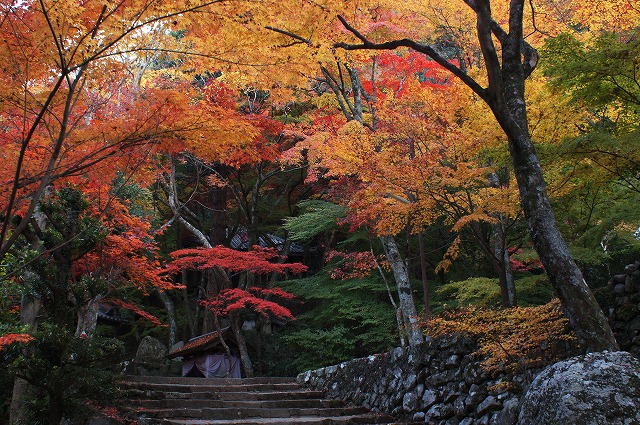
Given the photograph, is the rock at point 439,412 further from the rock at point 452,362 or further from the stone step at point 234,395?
the stone step at point 234,395

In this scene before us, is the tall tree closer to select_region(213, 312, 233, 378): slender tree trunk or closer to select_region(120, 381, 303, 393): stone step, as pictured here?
select_region(120, 381, 303, 393): stone step

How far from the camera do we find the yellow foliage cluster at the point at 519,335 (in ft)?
17.9

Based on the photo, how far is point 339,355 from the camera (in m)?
14.8

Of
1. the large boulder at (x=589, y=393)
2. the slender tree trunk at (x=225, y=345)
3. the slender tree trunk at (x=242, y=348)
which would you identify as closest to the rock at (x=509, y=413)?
the large boulder at (x=589, y=393)

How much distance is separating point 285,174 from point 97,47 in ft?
50.8

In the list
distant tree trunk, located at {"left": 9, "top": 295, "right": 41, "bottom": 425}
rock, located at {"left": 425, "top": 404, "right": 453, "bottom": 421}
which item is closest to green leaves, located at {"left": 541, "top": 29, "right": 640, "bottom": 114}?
rock, located at {"left": 425, "top": 404, "right": 453, "bottom": 421}

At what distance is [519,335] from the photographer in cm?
564

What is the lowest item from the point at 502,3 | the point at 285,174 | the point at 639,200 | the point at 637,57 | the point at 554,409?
the point at 554,409

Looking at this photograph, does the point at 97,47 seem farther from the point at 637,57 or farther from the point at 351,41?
the point at 637,57

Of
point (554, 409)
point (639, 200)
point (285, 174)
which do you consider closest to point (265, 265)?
point (285, 174)

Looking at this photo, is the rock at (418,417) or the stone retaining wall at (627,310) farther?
the rock at (418,417)

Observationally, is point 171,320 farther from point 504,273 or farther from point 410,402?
point 504,273

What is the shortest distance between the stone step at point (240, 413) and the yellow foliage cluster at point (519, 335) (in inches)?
138

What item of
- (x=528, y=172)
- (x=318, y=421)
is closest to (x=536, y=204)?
(x=528, y=172)
